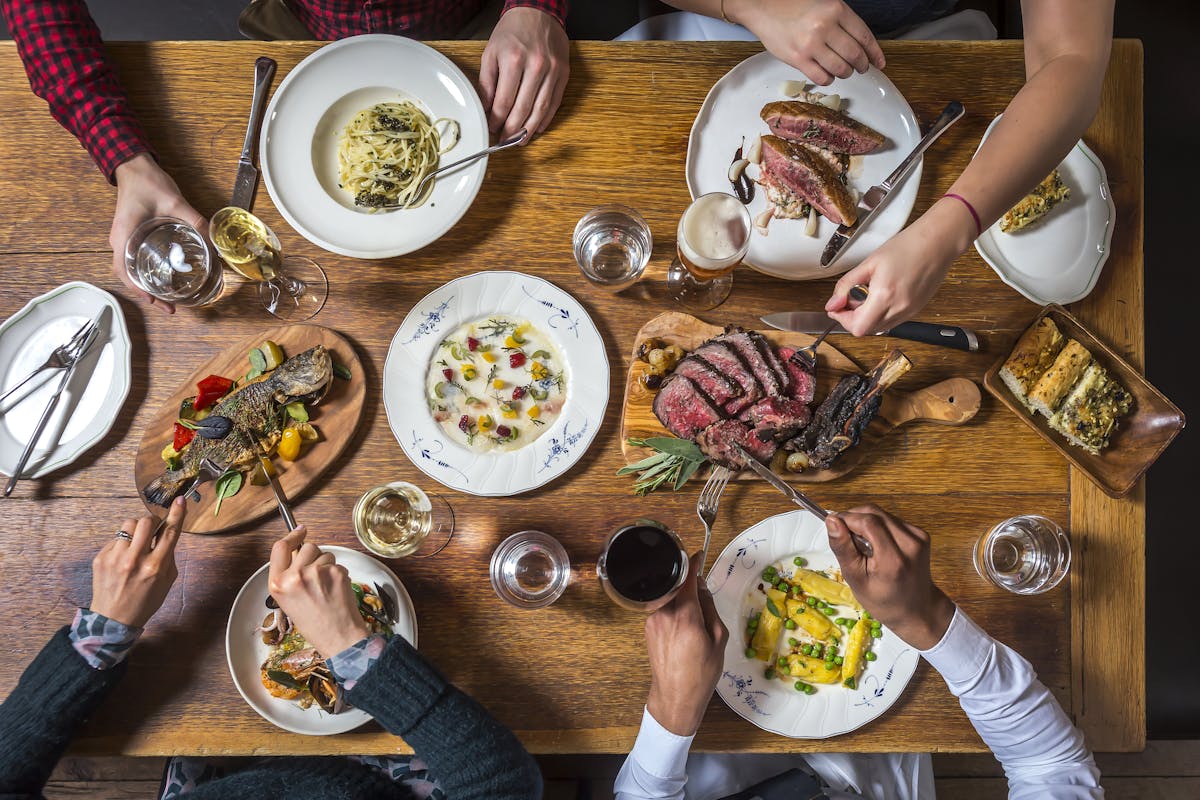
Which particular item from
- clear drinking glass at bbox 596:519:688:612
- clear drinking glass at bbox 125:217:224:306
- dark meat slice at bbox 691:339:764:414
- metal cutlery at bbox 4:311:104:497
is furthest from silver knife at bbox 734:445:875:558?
metal cutlery at bbox 4:311:104:497

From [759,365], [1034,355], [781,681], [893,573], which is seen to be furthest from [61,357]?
[1034,355]

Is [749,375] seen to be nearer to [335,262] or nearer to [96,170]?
[335,262]

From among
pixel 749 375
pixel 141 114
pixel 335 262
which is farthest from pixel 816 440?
pixel 141 114

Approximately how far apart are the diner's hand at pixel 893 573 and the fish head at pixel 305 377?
4.68 ft

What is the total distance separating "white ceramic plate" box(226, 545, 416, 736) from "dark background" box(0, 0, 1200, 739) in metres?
2.28

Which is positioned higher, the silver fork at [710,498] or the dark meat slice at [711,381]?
the dark meat slice at [711,381]

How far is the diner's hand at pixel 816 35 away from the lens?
1.87m

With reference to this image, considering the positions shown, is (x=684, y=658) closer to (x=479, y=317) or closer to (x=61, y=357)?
(x=479, y=317)

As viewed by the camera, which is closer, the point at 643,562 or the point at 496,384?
the point at 643,562

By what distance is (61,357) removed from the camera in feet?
6.52

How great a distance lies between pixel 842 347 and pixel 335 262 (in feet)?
4.95

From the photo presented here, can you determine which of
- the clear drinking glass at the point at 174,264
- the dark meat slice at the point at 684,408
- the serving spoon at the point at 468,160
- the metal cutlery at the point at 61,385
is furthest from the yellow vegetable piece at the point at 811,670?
the metal cutlery at the point at 61,385

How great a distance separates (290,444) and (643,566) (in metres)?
1.02

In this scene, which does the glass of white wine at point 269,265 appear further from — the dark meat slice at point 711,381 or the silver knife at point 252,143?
the dark meat slice at point 711,381
